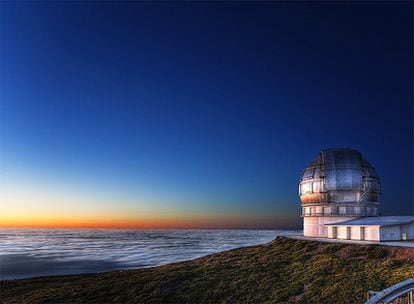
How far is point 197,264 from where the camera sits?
39.9m

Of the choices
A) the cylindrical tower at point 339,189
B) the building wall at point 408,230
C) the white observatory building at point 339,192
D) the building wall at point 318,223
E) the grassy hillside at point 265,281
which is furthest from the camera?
the building wall at point 318,223

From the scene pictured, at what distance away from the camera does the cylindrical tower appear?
44.8 meters

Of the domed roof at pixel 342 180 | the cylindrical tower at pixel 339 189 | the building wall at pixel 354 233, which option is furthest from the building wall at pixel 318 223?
the domed roof at pixel 342 180

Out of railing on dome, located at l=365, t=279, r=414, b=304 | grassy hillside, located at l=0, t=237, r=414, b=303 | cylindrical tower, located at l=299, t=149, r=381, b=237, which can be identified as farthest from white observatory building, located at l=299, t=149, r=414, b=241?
railing on dome, located at l=365, t=279, r=414, b=304

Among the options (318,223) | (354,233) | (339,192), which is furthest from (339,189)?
(354,233)

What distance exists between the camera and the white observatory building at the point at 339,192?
147 feet

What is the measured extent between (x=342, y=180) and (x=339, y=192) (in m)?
1.50

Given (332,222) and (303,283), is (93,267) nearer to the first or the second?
(332,222)

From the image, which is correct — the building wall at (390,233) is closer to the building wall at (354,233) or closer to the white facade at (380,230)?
the white facade at (380,230)

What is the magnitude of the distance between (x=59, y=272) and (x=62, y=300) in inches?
1075

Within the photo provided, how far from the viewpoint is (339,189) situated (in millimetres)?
44688


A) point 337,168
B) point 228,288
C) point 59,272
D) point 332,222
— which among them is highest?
point 337,168

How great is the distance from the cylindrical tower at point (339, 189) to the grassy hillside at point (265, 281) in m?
7.18

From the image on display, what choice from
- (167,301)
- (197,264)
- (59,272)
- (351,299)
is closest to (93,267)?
(59,272)
